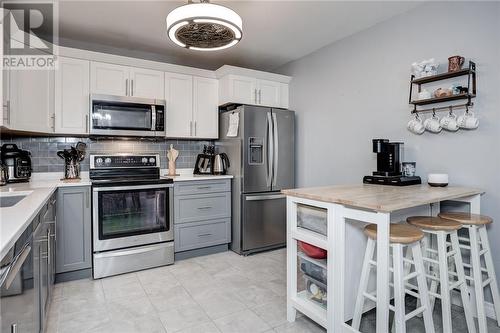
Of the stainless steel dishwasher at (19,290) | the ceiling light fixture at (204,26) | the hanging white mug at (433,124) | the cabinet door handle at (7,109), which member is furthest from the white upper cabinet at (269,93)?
the stainless steel dishwasher at (19,290)

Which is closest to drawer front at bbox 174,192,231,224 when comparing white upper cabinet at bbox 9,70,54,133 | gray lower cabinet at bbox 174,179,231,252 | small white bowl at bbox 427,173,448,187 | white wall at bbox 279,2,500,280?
gray lower cabinet at bbox 174,179,231,252

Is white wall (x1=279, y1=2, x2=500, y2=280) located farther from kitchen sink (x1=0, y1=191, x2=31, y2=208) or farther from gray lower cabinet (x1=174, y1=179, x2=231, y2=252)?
kitchen sink (x1=0, y1=191, x2=31, y2=208)

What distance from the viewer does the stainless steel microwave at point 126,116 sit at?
116 inches

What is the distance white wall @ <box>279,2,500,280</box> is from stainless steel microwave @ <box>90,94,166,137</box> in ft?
5.94

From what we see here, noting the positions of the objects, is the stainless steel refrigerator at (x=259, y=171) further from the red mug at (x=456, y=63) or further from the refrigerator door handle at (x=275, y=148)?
the red mug at (x=456, y=63)

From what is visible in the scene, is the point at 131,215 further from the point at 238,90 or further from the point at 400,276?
the point at 400,276

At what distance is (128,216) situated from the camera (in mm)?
2920

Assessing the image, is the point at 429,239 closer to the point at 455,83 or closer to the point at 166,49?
the point at 455,83

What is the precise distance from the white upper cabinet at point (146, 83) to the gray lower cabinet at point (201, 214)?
3.57ft

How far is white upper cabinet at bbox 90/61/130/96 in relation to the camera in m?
3.03

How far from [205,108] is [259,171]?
1.07 metres

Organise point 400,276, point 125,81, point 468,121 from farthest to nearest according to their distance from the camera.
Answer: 1. point 125,81
2. point 468,121
3. point 400,276

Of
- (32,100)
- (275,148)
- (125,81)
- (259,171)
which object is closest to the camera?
(32,100)

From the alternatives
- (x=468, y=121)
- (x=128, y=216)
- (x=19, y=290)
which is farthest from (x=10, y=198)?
(x=468, y=121)
